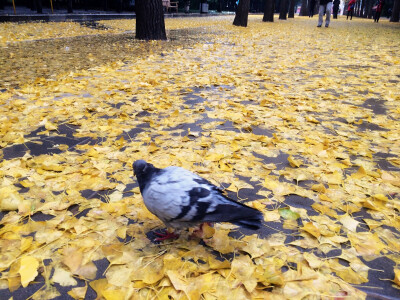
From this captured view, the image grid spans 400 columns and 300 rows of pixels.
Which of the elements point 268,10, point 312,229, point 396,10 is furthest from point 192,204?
point 396,10

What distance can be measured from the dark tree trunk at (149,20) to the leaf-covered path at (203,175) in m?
4.37

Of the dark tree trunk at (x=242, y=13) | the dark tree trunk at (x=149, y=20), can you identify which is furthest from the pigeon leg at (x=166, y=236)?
the dark tree trunk at (x=242, y=13)

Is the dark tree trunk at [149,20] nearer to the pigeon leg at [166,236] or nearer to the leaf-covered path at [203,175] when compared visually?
the leaf-covered path at [203,175]

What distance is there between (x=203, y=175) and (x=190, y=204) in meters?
0.96

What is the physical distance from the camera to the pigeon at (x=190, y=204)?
1.59 m

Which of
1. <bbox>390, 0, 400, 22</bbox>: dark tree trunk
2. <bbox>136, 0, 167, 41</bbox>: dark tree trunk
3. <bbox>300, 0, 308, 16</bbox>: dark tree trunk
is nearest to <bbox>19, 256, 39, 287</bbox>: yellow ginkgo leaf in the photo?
<bbox>136, 0, 167, 41</bbox>: dark tree trunk

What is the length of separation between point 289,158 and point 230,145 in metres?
0.62

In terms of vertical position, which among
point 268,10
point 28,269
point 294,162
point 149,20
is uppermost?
point 268,10

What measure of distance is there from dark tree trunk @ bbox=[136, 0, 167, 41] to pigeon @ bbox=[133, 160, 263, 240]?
872cm

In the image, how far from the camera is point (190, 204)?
5.24 ft

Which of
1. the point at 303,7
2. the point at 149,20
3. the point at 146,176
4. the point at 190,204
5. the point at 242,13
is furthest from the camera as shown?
the point at 303,7

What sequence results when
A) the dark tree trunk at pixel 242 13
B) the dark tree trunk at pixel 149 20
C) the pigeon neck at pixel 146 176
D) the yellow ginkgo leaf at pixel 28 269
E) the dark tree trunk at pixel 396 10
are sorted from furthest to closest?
1. the dark tree trunk at pixel 396 10
2. the dark tree trunk at pixel 242 13
3. the dark tree trunk at pixel 149 20
4. the pigeon neck at pixel 146 176
5. the yellow ginkgo leaf at pixel 28 269

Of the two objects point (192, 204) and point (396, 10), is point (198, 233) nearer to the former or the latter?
point (192, 204)

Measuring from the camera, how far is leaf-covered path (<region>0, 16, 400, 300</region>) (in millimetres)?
1598
